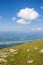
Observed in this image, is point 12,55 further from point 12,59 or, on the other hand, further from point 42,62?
point 42,62

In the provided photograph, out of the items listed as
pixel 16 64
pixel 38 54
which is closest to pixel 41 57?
pixel 38 54

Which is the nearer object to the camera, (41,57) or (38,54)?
(41,57)

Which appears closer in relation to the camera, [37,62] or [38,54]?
[37,62]

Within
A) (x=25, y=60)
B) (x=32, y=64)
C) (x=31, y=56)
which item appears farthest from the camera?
(x=31, y=56)

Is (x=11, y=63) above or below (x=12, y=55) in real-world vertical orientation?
below

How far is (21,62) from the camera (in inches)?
1152

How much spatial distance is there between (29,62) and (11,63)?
3178mm

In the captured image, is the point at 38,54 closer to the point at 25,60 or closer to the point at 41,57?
the point at 41,57

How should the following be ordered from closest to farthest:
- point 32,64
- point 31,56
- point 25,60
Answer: point 32,64, point 25,60, point 31,56

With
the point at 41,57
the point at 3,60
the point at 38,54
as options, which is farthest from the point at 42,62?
the point at 3,60

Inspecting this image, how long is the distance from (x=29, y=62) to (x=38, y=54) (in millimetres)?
5010

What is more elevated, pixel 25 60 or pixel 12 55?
pixel 12 55

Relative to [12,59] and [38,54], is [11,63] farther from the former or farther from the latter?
[38,54]

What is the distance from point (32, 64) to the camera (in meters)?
27.7
